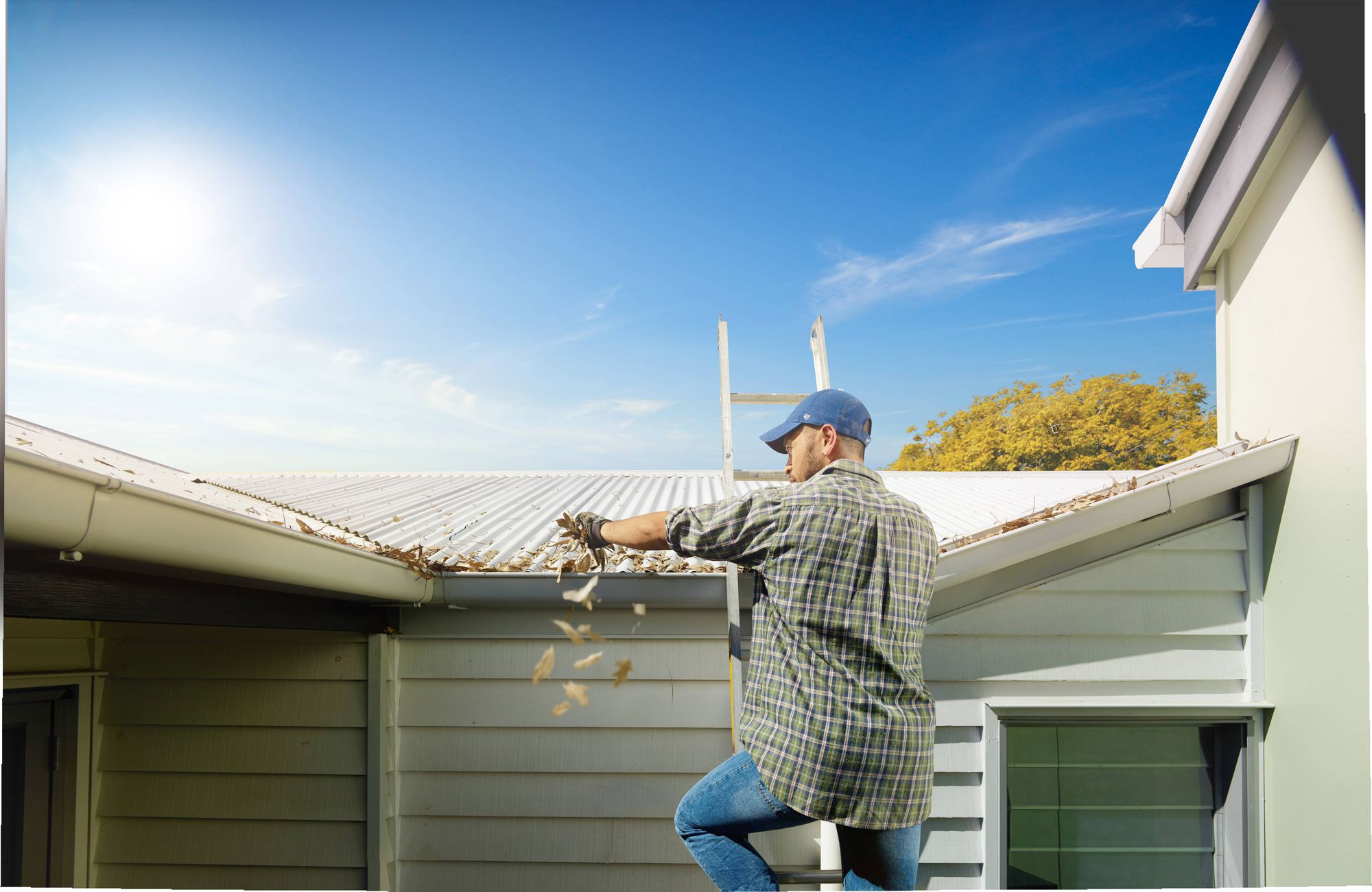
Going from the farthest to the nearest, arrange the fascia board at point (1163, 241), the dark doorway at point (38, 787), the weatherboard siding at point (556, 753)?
the fascia board at point (1163, 241)
the weatherboard siding at point (556, 753)
the dark doorway at point (38, 787)

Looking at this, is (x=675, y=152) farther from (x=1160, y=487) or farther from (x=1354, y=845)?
(x=1354, y=845)

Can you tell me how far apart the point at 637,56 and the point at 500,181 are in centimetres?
225

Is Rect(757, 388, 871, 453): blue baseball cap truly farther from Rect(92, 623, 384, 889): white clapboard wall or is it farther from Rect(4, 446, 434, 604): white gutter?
Rect(92, 623, 384, 889): white clapboard wall

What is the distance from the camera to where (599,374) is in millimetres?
13320

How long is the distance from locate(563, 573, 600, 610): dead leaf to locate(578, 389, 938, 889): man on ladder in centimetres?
78

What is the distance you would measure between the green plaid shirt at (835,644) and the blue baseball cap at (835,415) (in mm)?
215

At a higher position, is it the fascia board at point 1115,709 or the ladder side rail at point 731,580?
the ladder side rail at point 731,580

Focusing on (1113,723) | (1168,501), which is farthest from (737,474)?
(1113,723)

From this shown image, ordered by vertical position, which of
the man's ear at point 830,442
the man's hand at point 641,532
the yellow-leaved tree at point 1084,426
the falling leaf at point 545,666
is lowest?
the falling leaf at point 545,666

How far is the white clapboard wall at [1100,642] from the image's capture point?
244 centimetres

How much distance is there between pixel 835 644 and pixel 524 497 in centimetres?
263

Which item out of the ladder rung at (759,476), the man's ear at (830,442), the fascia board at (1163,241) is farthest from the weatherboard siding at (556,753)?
the fascia board at (1163,241)

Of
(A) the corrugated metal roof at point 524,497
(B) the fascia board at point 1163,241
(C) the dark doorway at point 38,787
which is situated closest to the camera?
(C) the dark doorway at point 38,787

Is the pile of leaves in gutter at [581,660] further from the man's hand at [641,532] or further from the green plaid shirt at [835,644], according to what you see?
the green plaid shirt at [835,644]
